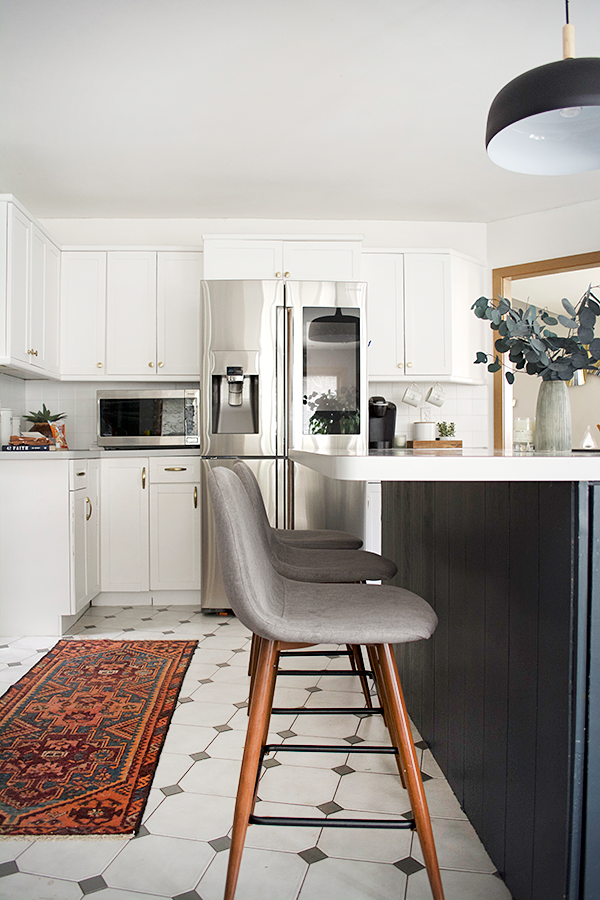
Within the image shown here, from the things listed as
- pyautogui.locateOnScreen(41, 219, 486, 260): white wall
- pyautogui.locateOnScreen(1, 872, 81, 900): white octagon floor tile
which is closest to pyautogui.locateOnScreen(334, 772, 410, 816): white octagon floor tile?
pyautogui.locateOnScreen(1, 872, 81, 900): white octagon floor tile

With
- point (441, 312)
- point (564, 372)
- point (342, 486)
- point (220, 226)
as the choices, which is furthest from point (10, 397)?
point (564, 372)

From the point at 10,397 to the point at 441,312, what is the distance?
9.44 ft

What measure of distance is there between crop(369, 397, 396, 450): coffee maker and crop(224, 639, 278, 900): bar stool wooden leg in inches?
112

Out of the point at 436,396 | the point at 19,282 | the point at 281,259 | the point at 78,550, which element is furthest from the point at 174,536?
the point at 436,396

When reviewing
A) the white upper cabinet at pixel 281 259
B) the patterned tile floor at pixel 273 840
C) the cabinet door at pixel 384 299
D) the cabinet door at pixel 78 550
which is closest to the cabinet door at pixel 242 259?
the white upper cabinet at pixel 281 259

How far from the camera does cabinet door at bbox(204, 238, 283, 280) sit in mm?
4039

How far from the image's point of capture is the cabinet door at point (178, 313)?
Answer: 425 centimetres

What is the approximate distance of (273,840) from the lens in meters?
1.60

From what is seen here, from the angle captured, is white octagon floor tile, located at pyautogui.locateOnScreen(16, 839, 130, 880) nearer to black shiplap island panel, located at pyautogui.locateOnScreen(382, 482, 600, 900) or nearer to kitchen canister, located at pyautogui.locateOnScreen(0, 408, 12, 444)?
black shiplap island panel, located at pyautogui.locateOnScreen(382, 482, 600, 900)

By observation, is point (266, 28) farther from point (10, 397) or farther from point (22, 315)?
point (10, 397)

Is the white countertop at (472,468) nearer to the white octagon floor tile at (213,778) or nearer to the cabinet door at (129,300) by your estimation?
the white octagon floor tile at (213,778)

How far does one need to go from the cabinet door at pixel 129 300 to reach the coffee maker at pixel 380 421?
152 cm

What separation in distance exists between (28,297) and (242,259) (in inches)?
50.4

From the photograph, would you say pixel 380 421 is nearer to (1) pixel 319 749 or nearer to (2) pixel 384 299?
(2) pixel 384 299
